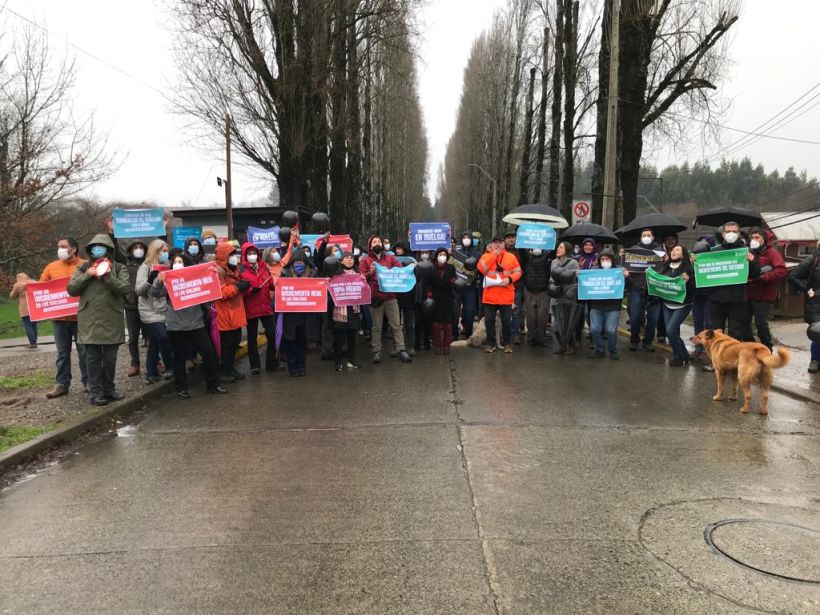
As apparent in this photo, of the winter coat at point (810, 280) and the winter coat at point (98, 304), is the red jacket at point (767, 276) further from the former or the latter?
the winter coat at point (98, 304)

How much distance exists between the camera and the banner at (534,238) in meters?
10.9

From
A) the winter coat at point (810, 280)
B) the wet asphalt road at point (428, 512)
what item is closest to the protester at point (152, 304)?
the wet asphalt road at point (428, 512)

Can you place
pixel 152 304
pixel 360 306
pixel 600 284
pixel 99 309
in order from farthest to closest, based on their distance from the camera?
pixel 600 284 < pixel 360 306 < pixel 152 304 < pixel 99 309

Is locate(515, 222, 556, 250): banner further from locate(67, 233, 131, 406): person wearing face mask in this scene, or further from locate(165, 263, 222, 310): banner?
locate(67, 233, 131, 406): person wearing face mask

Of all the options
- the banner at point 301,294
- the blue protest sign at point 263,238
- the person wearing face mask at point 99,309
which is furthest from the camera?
the blue protest sign at point 263,238

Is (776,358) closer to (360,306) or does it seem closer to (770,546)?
(770,546)

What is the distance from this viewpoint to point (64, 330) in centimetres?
754

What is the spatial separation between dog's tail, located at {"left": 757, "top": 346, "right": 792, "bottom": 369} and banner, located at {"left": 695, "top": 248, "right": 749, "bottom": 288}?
6.94 feet

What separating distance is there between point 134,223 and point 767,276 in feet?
30.7

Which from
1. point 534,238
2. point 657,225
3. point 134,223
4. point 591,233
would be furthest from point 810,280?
point 134,223

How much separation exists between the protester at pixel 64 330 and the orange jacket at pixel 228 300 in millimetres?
1703

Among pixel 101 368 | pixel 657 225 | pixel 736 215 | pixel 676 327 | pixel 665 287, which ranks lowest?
pixel 101 368

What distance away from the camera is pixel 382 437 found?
5.84 m

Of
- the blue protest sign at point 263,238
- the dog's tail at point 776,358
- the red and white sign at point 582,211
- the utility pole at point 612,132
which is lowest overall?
the dog's tail at point 776,358
